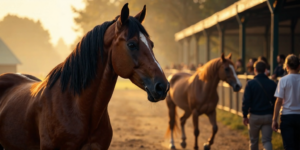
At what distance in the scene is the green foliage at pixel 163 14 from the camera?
33188 mm

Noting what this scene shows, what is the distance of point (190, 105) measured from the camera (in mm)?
8617

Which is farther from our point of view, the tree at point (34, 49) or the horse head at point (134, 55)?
the tree at point (34, 49)

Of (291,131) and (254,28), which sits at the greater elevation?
(254,28)

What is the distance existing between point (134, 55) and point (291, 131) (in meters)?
2.92

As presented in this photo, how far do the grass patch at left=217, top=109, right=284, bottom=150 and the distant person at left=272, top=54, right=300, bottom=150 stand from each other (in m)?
2.97

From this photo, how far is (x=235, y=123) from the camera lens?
11258 millimetres

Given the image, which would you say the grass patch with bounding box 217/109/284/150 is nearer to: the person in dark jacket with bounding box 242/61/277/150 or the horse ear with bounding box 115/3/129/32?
the person in dark jacket with bounding box 242/61/277/150

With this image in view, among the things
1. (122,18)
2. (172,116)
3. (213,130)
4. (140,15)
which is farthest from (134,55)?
(172,116)

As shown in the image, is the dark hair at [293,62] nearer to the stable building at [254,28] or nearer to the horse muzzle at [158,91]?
the horse muzzle at [158,91]

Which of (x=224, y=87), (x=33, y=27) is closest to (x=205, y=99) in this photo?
(x=224, y=87)

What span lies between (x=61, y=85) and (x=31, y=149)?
0.74 metres

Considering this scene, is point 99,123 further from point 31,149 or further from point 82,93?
point 31,149

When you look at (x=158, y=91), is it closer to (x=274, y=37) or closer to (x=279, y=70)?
(x=279, y=70)

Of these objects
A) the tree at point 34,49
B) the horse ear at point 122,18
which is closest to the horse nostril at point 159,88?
the horse ear at point 122,18
